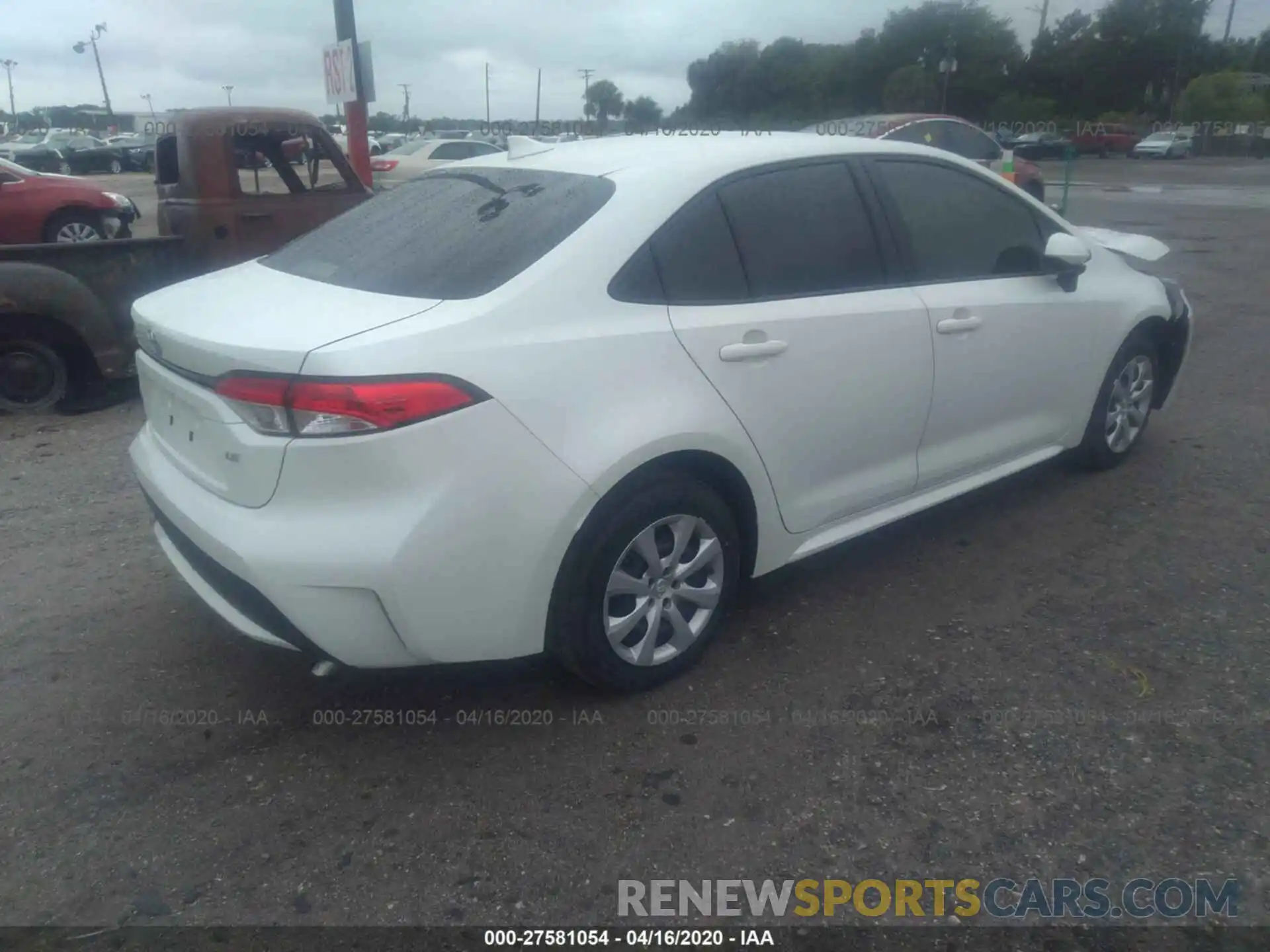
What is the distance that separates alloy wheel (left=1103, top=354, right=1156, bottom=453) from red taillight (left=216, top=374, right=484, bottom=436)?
342 cm

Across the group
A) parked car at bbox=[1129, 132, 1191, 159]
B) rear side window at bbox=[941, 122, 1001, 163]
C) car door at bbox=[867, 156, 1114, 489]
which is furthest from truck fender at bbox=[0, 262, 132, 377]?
parked car at bbox=[1129, 132, 1191, 159]

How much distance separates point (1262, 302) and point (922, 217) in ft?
23.5

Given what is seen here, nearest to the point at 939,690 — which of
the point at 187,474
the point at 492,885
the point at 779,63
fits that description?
the point at 492,885

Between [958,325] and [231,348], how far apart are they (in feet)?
8.15

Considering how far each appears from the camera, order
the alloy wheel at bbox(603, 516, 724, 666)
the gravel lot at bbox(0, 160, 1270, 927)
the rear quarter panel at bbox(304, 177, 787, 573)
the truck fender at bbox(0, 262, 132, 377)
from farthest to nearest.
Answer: the truck fender at bbox(0, 262, 132, 377), the alloy wheel at bbox(603, 516, 724, 666), the rear quarter panel at bbox(304, 177, 787, 573), the gravel lot at bbox(0, 160, 1270, 927)

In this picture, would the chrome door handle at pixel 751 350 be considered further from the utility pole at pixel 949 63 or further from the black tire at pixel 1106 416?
the utility pole at pixel 949 63

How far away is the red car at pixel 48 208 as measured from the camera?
12273mm

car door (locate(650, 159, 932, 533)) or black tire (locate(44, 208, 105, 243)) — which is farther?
black tire (locate(44, 208, 105, 243))

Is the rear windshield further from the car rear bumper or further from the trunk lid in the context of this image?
the car rear bumper

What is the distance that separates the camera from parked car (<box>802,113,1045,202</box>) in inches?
488

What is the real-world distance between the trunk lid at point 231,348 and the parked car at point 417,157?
13812mm

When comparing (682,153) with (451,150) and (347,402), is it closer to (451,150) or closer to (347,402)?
(347,402)

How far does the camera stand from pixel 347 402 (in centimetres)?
249

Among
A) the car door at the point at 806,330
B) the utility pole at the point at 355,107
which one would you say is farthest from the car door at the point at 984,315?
the utility pole at the point at 355,107
